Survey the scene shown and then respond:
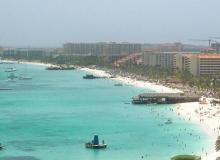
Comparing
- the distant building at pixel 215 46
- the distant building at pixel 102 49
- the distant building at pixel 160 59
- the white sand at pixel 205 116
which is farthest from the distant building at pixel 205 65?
the distant building at pixel 102 49

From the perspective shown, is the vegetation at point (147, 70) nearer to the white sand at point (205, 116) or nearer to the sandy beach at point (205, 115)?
the sandy beach at point (205, 115)

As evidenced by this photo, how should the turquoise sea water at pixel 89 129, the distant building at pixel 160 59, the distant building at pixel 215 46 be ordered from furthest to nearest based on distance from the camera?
the distant building at pixel 215 46 → the distant building at pixel 160 59 → the turquoise sea water at pixel 89 129

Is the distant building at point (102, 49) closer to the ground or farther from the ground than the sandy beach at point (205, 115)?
farther from the ground

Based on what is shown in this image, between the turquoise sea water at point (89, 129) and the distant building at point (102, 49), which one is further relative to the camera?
the distant building at point (102, 49)

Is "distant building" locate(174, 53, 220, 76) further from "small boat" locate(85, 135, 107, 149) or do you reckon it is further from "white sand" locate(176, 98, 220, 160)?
"small boat" locate(85, 135, 107, 149)

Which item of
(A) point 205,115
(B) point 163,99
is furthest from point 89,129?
(B) point 163,99

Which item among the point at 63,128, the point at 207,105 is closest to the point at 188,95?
the point at 207,105

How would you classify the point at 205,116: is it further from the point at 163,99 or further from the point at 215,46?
the point at 215,46
